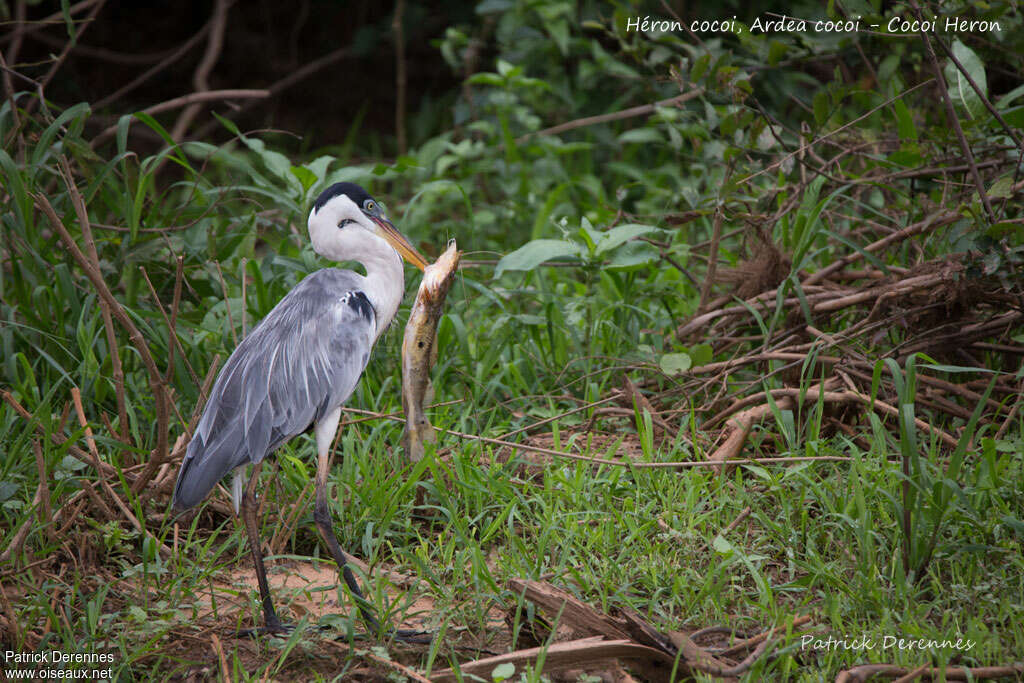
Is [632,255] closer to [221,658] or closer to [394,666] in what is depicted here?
[394,666]

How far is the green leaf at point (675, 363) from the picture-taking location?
3906 mm

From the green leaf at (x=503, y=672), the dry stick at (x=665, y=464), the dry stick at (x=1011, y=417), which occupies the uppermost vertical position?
the dry stick at (x=1011, y=417)

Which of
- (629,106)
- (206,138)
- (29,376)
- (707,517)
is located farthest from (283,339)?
(206,138)

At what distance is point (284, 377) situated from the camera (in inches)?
125

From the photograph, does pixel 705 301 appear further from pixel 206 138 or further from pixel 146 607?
pixel 206 138

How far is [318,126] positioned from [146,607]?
237 inches

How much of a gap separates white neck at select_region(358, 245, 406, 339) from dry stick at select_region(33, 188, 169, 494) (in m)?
0.77

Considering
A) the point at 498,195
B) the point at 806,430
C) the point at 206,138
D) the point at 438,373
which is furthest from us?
the point at 206,138

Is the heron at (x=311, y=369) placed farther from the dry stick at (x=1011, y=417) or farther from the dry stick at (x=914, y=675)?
the dry stick at (x=1011, y=417)

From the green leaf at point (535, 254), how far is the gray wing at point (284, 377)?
76cm

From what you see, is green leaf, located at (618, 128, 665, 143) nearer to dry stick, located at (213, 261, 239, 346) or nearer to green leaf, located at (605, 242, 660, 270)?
green leaf, located at (605, 242, 660, 270)

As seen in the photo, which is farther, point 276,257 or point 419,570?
point 276,257

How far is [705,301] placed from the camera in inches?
170

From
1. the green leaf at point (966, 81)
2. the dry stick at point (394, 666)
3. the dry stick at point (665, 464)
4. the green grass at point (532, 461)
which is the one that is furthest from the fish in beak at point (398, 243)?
the green leaf at point (966, 81)
